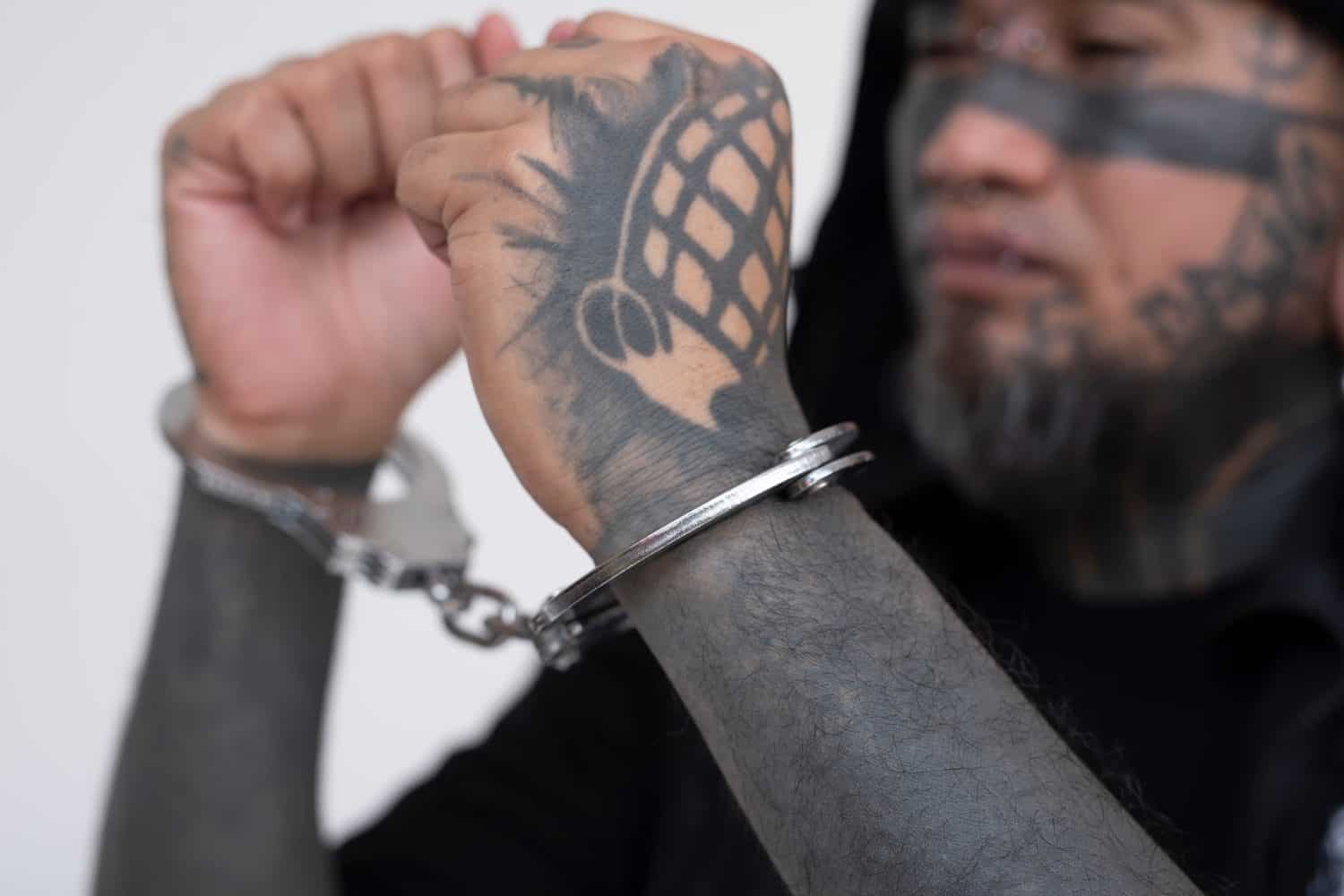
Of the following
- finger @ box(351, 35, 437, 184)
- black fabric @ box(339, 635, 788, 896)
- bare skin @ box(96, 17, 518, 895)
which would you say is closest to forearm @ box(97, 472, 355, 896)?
bare skin @ box(96, 17, 518, 895)

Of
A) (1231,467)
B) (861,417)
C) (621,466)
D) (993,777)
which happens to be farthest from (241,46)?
(993,777)

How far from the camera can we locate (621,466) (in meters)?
0.76

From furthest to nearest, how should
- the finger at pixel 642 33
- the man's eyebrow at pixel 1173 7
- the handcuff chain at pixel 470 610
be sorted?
the man's eyebrow at pixel 1173 7 < the handcuff chain at pixel 470 610 < the finger at pixel 642 33

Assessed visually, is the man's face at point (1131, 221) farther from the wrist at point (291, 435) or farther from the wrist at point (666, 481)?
the wrist at point (666, 481)

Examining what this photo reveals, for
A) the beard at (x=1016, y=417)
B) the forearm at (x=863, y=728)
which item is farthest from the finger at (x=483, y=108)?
the beard at (x=1016, y=417)

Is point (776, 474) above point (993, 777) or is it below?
above

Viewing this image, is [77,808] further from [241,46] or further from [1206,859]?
[1206,859]

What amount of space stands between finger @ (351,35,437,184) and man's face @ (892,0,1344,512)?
764mm

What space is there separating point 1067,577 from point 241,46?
1683mm

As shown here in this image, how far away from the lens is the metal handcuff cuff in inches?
29.2

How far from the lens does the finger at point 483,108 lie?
794 mm

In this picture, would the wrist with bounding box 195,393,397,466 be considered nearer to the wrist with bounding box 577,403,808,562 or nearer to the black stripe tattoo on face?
the wrist with bounding box 577,403,808,562

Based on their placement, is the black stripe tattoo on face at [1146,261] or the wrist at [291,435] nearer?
the wrist at [291,435]

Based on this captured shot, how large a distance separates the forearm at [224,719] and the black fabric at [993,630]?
238mm
